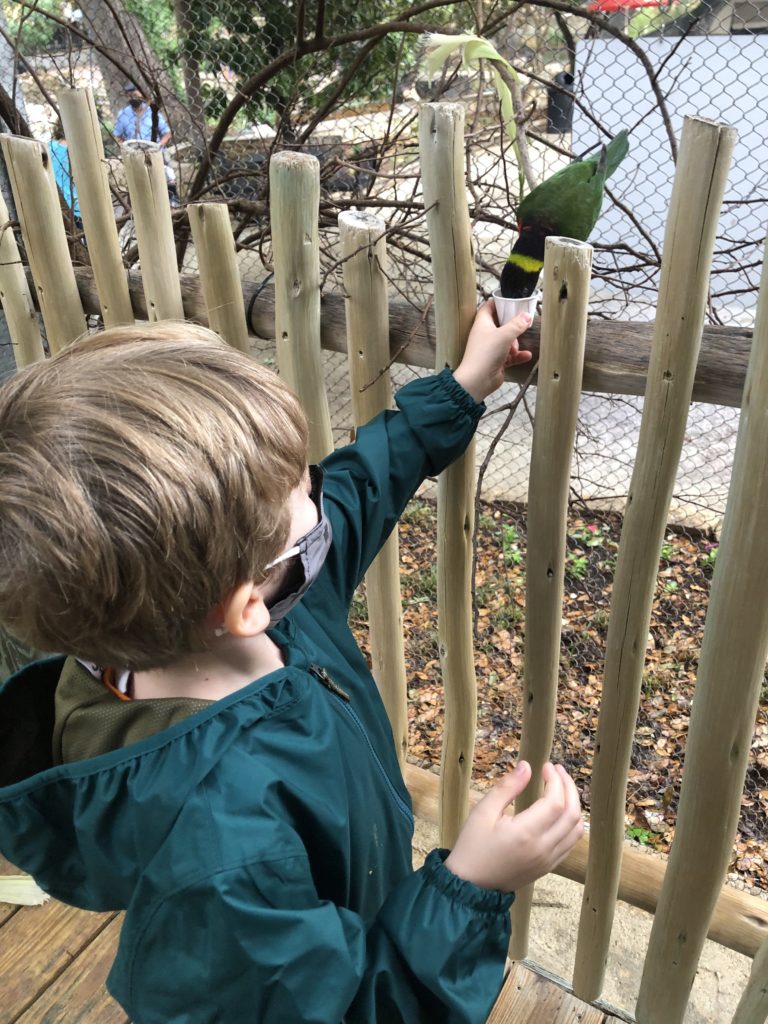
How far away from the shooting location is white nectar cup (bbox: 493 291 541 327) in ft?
3.94

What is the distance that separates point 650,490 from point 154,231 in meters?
1.09

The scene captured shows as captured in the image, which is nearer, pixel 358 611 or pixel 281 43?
pixel 358 611

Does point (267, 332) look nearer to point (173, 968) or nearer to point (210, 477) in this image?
point (210, 477)

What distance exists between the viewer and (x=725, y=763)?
122cm

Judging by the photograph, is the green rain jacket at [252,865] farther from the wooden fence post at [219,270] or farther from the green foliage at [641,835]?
the green foliage at [641,835]

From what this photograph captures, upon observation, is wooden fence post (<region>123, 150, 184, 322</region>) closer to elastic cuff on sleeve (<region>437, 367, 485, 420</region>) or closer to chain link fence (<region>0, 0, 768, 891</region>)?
chain link fence (<region>0, 0, 768, 891</region>)

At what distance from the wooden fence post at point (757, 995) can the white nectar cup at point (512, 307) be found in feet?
3.73

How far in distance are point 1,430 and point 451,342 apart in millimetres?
755

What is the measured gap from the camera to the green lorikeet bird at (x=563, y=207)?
1104mm

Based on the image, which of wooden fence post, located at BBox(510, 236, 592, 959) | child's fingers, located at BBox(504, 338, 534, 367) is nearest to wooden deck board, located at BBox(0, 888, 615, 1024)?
wooden fence post, located at BBox(510, 236, 592, 959)

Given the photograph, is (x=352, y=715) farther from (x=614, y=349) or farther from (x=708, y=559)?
(x=708, y=559)

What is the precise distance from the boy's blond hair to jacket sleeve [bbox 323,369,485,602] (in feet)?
1.16

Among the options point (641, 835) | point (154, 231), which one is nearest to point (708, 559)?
point (641, 835)

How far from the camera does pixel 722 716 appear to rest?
1192mm
